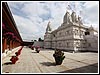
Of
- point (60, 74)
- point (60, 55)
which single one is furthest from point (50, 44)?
point (60, 74)

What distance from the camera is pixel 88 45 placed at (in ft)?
97.3

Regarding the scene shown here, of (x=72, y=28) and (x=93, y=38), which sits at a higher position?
(x=72, y=28)

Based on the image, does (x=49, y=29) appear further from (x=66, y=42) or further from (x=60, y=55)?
(x=60, y=55)

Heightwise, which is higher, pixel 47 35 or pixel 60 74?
pixel 47 35

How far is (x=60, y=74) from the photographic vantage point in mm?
6418

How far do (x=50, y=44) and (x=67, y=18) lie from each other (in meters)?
14.9

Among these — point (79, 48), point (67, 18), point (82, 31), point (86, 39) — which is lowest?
point (79, 48)

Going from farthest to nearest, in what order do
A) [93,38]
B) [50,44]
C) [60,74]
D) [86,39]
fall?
[50,44]
[86,39]
[93,38]
[60,74]

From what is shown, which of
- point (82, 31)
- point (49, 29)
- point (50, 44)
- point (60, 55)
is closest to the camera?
point (60, 55)

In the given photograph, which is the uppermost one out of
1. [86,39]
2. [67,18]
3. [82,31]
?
[67,18]

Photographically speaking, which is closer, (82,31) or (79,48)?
(79,48)

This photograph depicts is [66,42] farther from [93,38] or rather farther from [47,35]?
[47,35]

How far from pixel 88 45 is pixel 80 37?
3.00 metres

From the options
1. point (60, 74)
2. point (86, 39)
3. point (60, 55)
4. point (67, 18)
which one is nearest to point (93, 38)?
point (86, 39)
